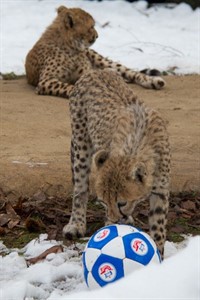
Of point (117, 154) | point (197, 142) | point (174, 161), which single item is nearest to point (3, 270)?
point (117, 154)

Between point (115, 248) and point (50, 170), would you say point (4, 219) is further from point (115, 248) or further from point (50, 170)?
point (115, 248)

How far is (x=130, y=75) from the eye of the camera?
38.6ft

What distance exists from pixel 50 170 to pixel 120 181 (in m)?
2.40

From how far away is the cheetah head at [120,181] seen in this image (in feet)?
16.5

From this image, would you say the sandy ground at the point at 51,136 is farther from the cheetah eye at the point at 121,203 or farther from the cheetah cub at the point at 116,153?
the cheetah eye at the point at 121,203

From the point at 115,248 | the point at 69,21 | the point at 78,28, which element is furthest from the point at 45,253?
the point at 69,21

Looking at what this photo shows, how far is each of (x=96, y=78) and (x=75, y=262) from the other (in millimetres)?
1616

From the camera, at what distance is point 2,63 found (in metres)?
13.1

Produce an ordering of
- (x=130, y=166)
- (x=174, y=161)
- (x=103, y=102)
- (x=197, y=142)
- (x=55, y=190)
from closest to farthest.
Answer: (x=130, y=166)
(x=103, y=102)
(x=55, y=190)
(x=174, y=161)
(x=197, y=142)

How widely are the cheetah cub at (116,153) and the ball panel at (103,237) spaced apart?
395mm

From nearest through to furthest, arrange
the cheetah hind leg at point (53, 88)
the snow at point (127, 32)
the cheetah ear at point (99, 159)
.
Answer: the cheetah ear at point (99, 159) → the cheetah hind leg at point (53, 88) → the snow at point (127, 32)

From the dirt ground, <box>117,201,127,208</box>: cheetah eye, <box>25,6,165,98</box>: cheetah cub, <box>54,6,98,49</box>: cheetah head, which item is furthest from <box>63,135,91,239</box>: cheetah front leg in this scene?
<box>54,6,98,49</box>: cheetah head

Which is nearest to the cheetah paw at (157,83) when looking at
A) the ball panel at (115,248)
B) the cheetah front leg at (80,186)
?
the cheetah front leg at (80,186)

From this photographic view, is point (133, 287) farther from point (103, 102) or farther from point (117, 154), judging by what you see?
point (103, 102)
